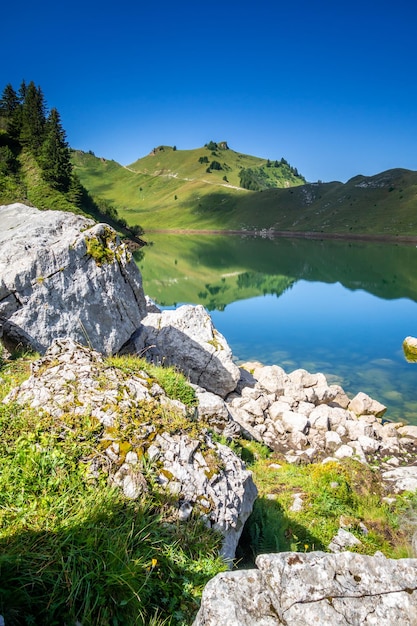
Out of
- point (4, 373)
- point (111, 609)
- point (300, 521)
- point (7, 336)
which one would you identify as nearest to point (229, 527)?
point (111, 609)

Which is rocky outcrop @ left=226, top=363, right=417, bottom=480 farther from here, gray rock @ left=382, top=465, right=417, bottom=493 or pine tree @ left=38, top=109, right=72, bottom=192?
pine tree @ left=38, top=109, right=72, bottom=192

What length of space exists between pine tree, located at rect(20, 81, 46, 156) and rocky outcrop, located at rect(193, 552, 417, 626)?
103 m

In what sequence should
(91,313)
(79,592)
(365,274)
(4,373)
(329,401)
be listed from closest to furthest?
(79,592) < (4,373) < (91,313) < (329,401) < (365,274)

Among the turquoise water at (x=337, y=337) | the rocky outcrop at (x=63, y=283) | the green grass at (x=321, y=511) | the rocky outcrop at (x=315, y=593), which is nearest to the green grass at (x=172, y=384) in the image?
the green grass at (x=321, y=511)

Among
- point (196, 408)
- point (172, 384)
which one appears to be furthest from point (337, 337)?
point (196, 408)

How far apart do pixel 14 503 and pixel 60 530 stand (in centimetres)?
66

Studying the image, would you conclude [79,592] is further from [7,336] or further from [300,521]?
[7,336]

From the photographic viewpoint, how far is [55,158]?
82.5 metres

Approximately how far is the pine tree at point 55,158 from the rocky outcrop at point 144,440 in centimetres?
8506

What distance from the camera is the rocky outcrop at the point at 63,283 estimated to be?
429 inches

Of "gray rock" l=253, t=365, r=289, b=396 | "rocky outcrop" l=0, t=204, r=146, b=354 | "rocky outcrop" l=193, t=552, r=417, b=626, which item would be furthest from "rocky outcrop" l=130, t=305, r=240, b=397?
"rocky outcrop" l=193, t=552, r=417, b=626

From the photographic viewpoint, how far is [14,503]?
4246mm

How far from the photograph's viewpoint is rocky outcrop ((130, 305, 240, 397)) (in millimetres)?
16078

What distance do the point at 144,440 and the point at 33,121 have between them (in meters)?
108
